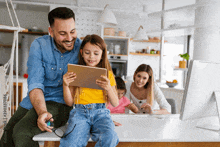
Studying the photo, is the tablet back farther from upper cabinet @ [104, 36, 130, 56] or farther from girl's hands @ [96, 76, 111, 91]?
upper cabinet @ [104, 36, 130, 56]

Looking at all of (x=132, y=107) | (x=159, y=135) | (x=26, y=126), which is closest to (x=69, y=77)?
(x=26, y=126)

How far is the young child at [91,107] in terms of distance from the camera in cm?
92

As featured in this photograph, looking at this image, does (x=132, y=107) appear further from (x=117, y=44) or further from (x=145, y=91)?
(x=117, y=44)

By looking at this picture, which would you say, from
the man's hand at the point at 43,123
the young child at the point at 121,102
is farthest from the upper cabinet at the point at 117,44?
the man's hand at the point at 43,123

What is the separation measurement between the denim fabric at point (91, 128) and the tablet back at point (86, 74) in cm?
11

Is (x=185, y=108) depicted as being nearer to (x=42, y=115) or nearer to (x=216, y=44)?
(x=42, y=115)

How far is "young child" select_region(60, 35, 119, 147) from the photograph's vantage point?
925mm

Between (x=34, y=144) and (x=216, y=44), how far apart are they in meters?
2.63

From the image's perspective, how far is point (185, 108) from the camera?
1.09 metres

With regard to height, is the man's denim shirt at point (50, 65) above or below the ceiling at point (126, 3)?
below

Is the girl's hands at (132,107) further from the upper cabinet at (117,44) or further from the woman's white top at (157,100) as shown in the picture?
the upper cabinet at (117,44)

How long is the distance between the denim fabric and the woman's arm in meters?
0.06

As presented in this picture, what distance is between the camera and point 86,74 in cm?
104

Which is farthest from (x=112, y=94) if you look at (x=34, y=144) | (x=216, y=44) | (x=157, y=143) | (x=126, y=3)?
(x=126, y=3)
